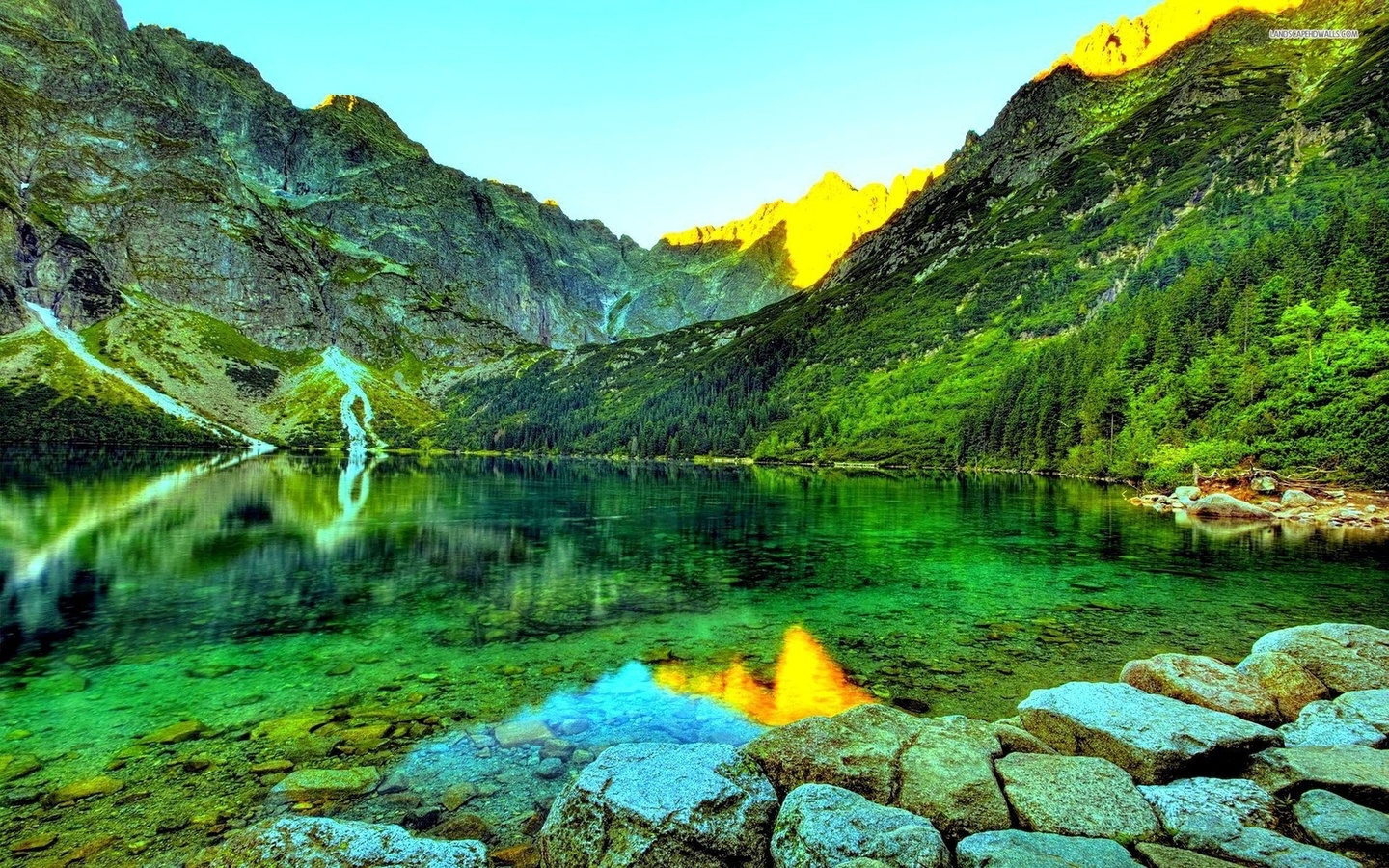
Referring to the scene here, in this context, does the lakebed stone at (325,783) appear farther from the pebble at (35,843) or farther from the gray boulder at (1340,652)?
the gray boulder at (1340,652)

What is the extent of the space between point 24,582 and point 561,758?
29.6m

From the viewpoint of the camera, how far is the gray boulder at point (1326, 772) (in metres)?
7.59

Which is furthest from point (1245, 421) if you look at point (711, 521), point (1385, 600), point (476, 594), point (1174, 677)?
point (476, 594)

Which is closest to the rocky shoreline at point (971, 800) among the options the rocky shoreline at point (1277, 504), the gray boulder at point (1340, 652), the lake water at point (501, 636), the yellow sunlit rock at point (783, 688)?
the gray boulder at point (1340, 652)

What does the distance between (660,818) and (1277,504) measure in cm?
6831

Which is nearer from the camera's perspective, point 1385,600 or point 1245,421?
point 1385,600

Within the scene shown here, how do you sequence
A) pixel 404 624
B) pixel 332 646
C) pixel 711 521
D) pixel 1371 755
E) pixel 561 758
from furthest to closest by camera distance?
pixel 711 521 < pixel 404 624 < pixel 332 646 < pixel 561 758 < pixel 1371 755

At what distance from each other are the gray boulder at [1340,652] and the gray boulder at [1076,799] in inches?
334

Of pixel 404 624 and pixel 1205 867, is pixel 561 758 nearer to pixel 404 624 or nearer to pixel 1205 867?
pixel 1205 867

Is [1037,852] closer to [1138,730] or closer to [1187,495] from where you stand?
[1138,730]

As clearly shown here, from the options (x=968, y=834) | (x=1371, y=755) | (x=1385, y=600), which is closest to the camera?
(x=968, y=834)

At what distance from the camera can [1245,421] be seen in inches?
2601

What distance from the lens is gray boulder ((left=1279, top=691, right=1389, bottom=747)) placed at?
9.78 meters

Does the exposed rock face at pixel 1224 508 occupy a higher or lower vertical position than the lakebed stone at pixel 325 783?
higher
